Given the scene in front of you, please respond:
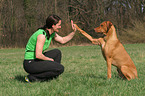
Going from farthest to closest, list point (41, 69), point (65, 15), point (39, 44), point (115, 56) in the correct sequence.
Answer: point (65, 15), point (115, 56), point (41, 69), point (39, 44)

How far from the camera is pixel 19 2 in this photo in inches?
1149

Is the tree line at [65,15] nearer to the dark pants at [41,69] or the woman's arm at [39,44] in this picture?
the dark pants at [41,69]

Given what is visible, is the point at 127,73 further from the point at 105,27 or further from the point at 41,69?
the point at 41,69

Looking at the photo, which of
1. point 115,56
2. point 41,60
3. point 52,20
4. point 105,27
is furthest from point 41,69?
point 105,27

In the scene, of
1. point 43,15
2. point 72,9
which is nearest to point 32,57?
point 43,15

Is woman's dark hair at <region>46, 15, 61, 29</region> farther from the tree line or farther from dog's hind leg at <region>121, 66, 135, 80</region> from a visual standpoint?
the tree line

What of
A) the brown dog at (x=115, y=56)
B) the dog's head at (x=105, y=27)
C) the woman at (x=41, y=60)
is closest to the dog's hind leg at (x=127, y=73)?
the brown dog at (x=115, y=56)

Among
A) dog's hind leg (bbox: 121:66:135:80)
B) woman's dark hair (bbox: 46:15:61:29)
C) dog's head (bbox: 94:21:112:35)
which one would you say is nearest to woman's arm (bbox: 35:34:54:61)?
woman's dark hair (bbox: 46:15:61:29)

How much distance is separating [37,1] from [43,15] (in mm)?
2528

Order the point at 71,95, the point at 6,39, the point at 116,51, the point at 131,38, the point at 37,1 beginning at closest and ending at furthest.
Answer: the point at 71,95 → the point at 116,51 → the point at 6,39 → the point at 131,38 → the point at 37,1

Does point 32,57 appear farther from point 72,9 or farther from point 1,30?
point 72,9

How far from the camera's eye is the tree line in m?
26.8

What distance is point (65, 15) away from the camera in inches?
1217

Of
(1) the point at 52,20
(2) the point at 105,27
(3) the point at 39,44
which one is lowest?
(3) the point at 39,44
